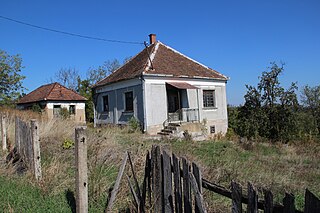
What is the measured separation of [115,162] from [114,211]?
7.96ft

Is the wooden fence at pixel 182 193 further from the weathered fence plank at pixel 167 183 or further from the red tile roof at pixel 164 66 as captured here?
the red tile roof at pixel 164 66

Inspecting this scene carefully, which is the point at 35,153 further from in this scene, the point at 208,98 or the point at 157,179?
the point at 208,98

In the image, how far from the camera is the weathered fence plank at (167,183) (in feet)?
10.4

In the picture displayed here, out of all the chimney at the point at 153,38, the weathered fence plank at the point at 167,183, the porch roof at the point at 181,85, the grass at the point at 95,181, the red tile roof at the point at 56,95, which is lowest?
the grass at the point at 95,181

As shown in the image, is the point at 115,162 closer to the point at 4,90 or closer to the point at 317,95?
the point at 4,90

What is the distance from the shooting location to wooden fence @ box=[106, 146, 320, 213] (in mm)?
1884

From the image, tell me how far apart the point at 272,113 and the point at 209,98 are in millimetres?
5193

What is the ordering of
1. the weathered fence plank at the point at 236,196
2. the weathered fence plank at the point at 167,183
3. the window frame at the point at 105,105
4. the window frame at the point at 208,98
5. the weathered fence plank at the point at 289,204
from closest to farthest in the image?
the weathered fence plank at the point at 289,204 → the weathered fence plank at the point at 236,196 → the weathered fence plank at the point at 167,183 → the window frame at the point at 208,98 → the window frame at the point at 105,105

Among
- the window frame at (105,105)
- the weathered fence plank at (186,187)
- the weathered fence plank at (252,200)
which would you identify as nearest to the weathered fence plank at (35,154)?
the weathered fence plank at (186,187)

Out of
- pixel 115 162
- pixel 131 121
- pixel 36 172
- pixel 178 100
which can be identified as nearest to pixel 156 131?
pixel 131 121

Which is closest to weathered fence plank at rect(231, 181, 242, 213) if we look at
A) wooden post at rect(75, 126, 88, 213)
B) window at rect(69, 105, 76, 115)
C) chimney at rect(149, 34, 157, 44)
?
wooden post at rect(75, 126, 88, 213)

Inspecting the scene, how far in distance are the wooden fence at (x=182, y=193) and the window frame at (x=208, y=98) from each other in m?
17.9

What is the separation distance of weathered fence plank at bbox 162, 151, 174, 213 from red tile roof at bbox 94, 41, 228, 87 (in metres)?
14.6

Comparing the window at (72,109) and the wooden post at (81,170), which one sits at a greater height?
the window at (72,109)
